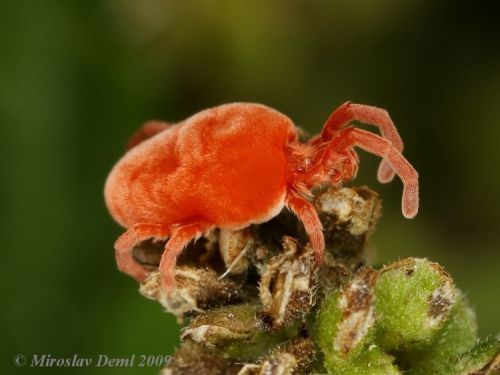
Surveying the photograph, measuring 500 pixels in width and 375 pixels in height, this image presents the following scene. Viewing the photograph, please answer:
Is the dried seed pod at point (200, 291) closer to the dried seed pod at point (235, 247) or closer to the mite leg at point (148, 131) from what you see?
the dried seed pod at point (235, 247)

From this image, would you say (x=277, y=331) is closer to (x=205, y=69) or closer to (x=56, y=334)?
(x=56, y=334)

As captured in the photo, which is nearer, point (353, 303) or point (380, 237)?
point (353, 303)

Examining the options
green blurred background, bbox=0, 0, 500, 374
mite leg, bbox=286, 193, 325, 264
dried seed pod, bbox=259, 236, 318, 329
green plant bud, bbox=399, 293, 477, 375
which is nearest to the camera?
dried seed pod, bbox=259, 236, 318, 329

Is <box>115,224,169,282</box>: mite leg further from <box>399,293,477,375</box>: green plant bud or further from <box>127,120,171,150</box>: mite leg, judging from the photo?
<box>399,293,477,375</box>: green plant bud

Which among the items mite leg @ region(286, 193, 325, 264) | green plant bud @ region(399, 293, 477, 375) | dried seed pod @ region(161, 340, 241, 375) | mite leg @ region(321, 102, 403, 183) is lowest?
dried seed pod @ region(161, 340, 241, 375)

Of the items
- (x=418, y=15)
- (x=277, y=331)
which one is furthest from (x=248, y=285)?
(x=418, y=15)

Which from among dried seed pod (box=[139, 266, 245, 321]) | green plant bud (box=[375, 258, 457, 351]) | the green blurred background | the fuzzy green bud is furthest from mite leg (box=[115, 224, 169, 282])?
the green blurred background

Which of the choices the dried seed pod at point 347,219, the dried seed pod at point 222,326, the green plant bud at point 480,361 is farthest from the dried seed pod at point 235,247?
the green plant bud at point 480,361
